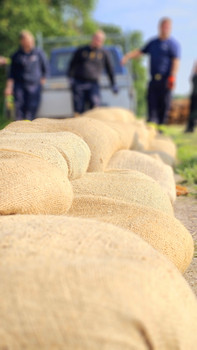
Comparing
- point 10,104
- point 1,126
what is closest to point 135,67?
point 10,104

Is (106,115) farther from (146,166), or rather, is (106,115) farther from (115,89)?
(115,89)

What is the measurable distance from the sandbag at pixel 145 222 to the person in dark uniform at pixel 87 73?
705 centimetres

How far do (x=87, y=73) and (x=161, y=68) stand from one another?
1.22 meters

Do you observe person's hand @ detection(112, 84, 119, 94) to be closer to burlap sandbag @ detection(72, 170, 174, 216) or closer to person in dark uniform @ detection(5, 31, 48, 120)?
person in dark uniform @ detection(5, 31, 48, 120)

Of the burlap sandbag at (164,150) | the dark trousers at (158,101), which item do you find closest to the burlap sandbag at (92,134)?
the burlap sandbag at (164,150)

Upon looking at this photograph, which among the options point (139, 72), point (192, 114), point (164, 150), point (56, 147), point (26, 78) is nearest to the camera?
point (56, 147)

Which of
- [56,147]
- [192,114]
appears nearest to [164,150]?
[56,147]

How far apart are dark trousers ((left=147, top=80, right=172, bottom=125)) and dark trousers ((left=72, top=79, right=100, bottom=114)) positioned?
0.94m

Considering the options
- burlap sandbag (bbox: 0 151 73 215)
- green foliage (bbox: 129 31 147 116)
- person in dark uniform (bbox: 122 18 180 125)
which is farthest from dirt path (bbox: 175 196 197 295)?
green foliage (bbox: 129 31 147 116)

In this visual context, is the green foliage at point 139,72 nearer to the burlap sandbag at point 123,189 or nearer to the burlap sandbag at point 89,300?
the burlap sandbag at point 123,189

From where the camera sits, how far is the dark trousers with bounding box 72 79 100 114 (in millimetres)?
9344

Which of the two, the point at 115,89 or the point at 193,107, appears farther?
the point at 193,107

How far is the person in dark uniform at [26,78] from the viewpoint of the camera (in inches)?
363

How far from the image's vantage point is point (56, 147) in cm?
240
